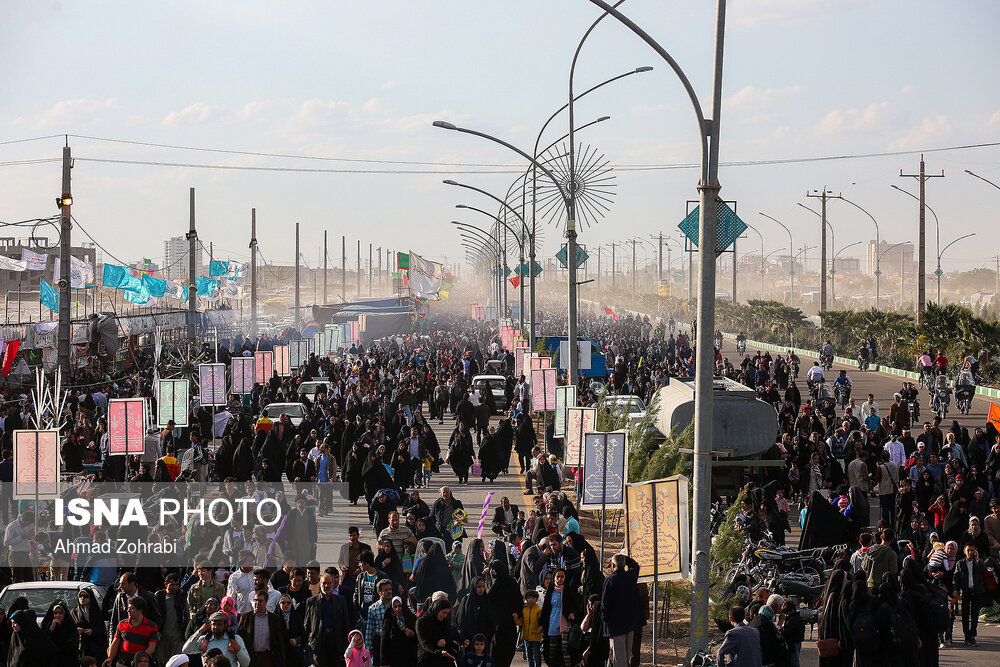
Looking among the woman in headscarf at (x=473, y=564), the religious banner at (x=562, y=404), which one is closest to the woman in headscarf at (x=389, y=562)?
the woman in headscarf at (x=473, y=564)

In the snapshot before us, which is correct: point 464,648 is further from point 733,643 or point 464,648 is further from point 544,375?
point 544,375

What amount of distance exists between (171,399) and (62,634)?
14.3 m

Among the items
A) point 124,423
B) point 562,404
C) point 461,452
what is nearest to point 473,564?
point 124,423

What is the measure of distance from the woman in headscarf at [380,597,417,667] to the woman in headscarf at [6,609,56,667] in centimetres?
267

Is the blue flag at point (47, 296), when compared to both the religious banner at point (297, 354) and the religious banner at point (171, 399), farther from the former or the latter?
the religious banner at point (171, 399)

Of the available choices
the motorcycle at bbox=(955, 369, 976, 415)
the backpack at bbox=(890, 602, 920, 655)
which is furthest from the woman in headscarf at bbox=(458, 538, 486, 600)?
the motorcycle at bbox=(955, 369, 976, 415)

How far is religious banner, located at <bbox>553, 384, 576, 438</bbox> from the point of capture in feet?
70.4

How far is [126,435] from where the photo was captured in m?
19.1

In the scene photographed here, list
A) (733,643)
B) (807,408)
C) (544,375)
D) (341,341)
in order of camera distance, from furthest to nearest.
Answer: (341,341) < (807,408) < (544,375) < (733,643)

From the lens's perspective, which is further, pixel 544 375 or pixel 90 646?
pixel 544 375

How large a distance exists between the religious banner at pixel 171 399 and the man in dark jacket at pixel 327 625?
1396cm

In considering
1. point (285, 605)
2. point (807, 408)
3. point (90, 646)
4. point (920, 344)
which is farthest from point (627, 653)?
point (920, 344)

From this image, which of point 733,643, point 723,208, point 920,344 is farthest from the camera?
point 920,344

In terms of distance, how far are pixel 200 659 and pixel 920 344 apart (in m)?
39.3
